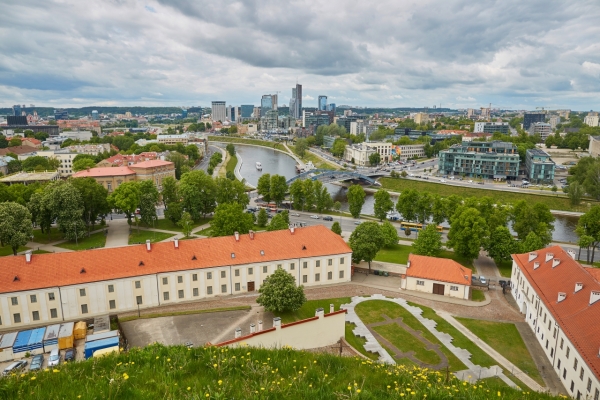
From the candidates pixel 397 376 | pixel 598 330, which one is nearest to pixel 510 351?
pixel 598 330

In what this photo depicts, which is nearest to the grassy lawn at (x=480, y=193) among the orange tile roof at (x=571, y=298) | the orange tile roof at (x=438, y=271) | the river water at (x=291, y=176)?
the river water at (x=291, y=176)

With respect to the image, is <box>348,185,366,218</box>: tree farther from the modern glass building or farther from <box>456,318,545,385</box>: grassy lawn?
the modern glass building

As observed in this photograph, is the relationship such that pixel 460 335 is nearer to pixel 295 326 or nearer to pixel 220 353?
pixel 295 326

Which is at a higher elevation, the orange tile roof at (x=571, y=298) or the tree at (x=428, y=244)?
the orange tile roof at (x=571, y=298)

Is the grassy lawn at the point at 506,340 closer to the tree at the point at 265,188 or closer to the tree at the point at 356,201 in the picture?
the tree at the point at 356,201

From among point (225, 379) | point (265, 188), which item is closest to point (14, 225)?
point (265, 188)

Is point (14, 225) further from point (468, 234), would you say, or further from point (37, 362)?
point (468, 234)
